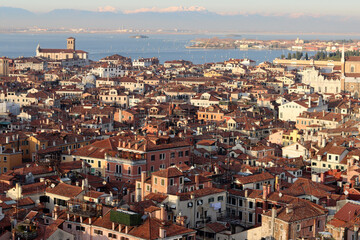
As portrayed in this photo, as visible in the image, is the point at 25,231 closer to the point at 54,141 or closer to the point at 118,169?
the point at 118,169

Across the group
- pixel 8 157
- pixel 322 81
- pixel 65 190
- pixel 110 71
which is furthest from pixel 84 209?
pixel 110 71

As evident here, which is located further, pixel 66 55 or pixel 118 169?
pixel 66 55

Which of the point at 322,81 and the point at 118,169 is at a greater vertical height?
the point at 118,169

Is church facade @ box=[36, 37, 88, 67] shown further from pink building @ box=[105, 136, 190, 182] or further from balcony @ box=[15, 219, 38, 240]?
balcony @ box=[15, 219, 38, 240]

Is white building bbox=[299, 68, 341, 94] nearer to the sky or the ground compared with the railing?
nearer to the ground

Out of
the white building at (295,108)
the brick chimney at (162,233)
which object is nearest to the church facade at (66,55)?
the white building at (295,108)

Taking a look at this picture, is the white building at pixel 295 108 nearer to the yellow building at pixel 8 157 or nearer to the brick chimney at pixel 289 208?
the yellow building at pixel 8 157

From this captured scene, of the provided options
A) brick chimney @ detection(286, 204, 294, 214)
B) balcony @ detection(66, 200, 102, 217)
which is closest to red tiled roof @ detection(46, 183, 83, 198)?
balcony @ detection(66, 200, 102, 217)

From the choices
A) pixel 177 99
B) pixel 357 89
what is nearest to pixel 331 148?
pixel 177 99

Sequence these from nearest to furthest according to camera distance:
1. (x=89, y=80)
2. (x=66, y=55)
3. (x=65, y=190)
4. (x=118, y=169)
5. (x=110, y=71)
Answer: (x=65, y=190), (x=118, y=169), (x=89, y=80), (x=110, y=71), (x=66, y=55)

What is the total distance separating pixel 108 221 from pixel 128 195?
332 cm

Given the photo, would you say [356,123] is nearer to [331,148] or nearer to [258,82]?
[331,148]

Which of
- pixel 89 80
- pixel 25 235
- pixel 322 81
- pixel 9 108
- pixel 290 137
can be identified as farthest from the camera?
pixel 89 80

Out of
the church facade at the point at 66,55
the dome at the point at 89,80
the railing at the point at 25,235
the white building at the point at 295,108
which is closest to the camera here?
the railing at the point at 25,235
